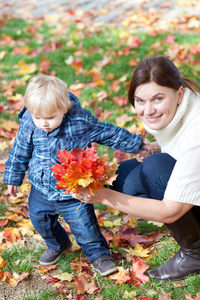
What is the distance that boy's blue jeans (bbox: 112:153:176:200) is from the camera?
2.10 m

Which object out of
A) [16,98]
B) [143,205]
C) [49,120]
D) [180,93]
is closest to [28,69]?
[16,98]

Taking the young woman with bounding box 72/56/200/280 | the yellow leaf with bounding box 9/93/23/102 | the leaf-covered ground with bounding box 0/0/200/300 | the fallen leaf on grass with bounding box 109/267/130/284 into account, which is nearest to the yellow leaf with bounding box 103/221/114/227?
the leaf-covered ground with bounding box 0/0/200/300

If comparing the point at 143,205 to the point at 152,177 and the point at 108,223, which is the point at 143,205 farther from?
the point at 108,223

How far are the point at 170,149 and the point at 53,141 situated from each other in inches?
26.7

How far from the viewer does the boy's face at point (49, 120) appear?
6.81ft

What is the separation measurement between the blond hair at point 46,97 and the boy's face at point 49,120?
0.08 ft

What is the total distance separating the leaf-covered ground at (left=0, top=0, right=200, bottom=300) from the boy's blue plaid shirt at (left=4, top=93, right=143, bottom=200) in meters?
0.53

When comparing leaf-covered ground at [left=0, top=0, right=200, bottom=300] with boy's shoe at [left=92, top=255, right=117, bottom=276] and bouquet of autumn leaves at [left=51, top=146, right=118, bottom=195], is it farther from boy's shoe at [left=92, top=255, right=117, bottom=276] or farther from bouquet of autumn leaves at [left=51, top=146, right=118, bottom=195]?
bouquet of autumn leaves at [left=51, top=146, right=118, bottom=195]

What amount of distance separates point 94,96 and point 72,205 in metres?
2.09

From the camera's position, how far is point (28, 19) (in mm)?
6656

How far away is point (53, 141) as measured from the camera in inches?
86.6

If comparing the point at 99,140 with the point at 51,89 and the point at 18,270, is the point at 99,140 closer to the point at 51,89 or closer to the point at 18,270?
the point at 51,89

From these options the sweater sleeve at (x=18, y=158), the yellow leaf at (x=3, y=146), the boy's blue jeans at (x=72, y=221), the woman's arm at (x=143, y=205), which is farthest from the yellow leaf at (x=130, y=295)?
the yellow leaf at (x=3, y=146)

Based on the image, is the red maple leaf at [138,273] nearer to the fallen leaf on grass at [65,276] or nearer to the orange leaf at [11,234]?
the fallen leaf on grass at [65,276]
